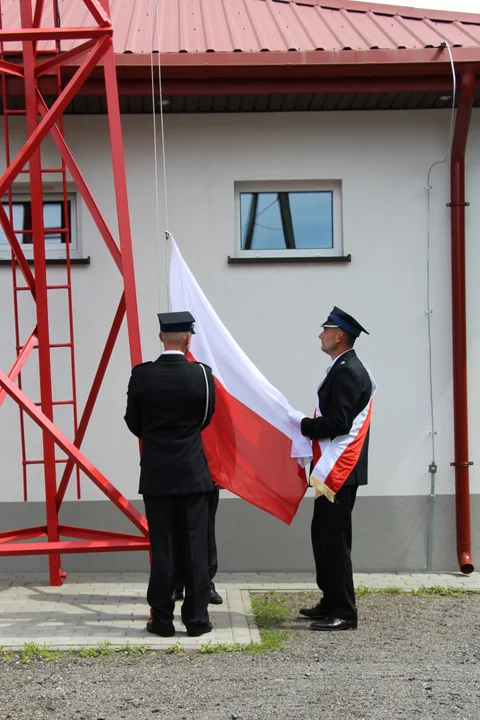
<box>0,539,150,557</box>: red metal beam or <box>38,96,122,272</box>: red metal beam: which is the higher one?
<box>38,96,122,272</box>: red metal beam

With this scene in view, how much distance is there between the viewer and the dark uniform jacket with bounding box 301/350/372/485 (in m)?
5.06

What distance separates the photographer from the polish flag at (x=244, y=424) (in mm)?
5418

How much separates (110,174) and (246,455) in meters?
2.68

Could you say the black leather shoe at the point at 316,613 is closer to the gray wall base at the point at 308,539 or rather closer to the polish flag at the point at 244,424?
the polish flag at the point at 244,424

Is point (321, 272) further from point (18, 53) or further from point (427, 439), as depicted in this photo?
point (18, 53)

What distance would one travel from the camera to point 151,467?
16.2 ft

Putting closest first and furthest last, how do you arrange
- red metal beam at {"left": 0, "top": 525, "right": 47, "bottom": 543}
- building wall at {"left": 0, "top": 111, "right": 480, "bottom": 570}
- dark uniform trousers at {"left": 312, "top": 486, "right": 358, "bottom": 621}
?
dark uniform trousers at {"left": 312, "top": 486, "right": 358, "bottom": 621}
red metal beam at {"left": 0, "top": 525, "right": 47, "bottom": 543}
building wall at {"left": 0, "top": 111, "right": 480, "bottom": 570}

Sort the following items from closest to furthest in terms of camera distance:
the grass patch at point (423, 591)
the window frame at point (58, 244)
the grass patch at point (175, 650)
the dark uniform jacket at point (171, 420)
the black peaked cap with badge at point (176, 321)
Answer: the grass patch at point (175, 650) < the dark uniform jacket at point (171, 420) < the black peaked cap with badge at point (176, 321) < the grass patch at point (423, 591) < the window frame at point (58, 244)

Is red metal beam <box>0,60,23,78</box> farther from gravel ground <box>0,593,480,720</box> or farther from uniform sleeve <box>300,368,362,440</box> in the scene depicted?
gravel ground <box>0,593,480,720</box>

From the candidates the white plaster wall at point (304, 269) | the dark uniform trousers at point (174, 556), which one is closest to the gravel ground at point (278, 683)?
the dark uniform trousers at point (174, 556)

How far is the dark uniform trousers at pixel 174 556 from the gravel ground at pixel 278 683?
331mm

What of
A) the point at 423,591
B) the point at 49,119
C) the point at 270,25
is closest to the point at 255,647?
the point at 423,591

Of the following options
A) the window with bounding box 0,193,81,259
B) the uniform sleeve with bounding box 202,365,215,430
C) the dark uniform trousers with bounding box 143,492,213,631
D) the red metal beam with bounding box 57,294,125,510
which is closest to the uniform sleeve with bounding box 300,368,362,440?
the uniform sleeve with bounding box 202,365,215,430

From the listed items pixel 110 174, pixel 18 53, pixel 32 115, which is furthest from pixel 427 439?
pixel 18 53
